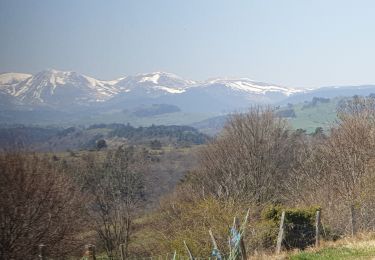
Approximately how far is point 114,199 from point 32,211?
2597 centimetres

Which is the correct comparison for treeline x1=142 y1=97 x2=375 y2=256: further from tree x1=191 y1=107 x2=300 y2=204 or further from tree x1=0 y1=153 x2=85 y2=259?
tree x1=0 y1=153 x2=85 y2=259

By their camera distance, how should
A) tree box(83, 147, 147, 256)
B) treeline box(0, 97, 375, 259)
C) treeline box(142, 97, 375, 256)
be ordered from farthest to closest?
tree box(83, 147, 147, 256)
treeline box(142, 97, 375, 256)
treeline box(0, 97, 375, 259)

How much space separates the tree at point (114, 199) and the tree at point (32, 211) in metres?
13.5

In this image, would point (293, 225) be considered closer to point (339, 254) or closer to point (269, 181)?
point (339, 254)

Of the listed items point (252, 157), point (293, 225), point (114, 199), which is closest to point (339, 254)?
point (293, 225)

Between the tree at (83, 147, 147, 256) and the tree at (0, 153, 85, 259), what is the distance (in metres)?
13.5

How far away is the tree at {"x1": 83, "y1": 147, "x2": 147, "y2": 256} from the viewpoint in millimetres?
55531

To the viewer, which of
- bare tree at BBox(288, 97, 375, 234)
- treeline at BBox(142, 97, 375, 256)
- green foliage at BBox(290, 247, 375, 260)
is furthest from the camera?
bare tree at BBox(288, 97, 375, 234)

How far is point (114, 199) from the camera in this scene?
58281 mm

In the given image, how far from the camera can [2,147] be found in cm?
3719

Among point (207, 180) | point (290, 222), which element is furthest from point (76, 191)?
point (290, 222)

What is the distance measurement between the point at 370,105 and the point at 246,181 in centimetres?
1757

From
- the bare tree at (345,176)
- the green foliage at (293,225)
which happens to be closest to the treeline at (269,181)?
the bare tree at (345,176)

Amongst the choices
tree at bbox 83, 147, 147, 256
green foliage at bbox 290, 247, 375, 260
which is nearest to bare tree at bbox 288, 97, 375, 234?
green foliage at bbox 290, 247, 375, 260
